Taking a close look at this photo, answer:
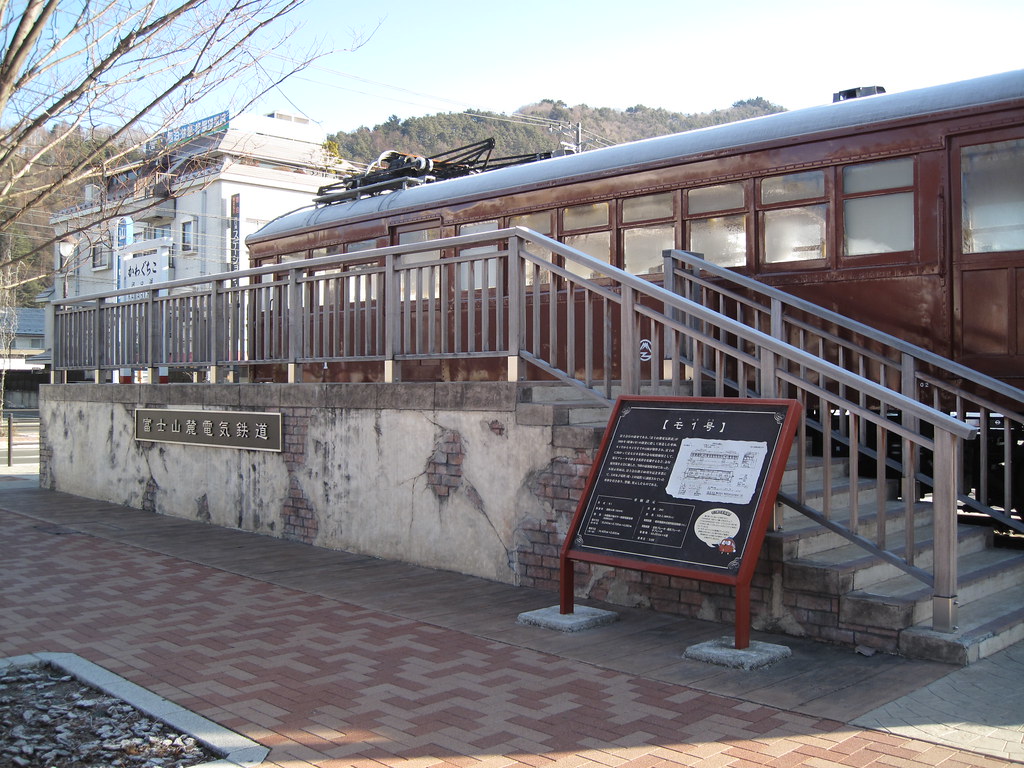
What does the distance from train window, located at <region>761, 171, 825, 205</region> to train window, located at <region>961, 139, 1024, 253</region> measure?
3.66 feet

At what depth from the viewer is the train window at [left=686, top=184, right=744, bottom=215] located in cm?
830

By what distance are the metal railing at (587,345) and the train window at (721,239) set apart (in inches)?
16.3

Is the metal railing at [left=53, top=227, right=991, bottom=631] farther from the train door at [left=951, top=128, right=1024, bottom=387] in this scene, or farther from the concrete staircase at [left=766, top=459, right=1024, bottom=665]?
the train door at [left=951, top=128, right=1024, bottom=387]

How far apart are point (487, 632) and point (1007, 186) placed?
16.3 ft

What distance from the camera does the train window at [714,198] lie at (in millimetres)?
8297

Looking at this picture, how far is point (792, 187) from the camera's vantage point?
7965 mm

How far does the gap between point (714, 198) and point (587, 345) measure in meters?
2.55

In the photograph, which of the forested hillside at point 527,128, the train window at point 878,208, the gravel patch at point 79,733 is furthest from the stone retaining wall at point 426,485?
the forested hillside at point 527,128

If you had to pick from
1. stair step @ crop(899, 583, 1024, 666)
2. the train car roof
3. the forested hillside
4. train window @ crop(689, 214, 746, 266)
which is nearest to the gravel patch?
stair step @ crop(899, 583, 1024, 666)

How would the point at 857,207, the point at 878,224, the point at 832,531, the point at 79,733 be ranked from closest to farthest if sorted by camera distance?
1. the point at 79,733
2. the point at 832,531
3. the point at 878,224
4. the point at 857,207

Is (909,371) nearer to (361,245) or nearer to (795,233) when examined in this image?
(795,233)

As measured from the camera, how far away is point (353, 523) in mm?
8508

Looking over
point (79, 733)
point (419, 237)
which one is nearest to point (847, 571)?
point (79, 733)

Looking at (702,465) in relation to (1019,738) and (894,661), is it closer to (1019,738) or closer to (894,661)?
(894,661)
